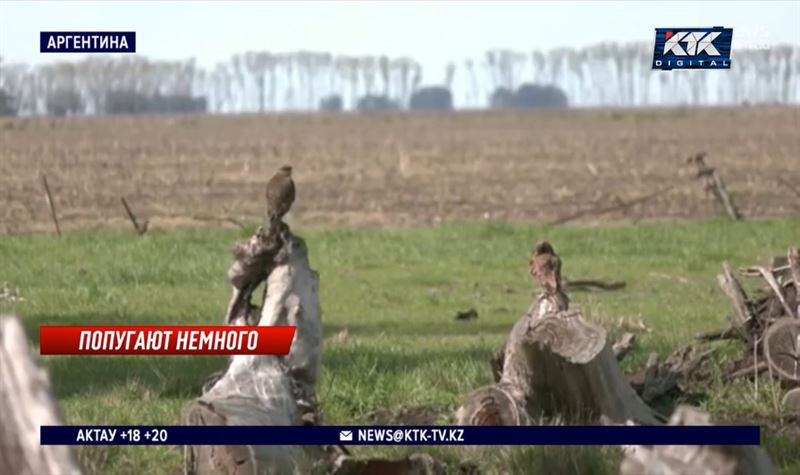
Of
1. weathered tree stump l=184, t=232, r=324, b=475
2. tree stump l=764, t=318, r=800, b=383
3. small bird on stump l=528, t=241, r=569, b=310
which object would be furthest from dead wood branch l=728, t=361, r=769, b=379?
weathered tree stump l=184, t=232, r=324, b=475

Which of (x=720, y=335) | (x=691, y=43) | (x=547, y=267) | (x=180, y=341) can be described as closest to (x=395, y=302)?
(x=720, y=335)

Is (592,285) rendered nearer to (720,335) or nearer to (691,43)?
(720,335)

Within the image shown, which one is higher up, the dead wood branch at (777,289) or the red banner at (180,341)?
the red banner at (180,341)

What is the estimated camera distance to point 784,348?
949cm

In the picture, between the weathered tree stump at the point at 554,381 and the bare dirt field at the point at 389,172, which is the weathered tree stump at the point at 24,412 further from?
the bare dirt field at the point at 389,172

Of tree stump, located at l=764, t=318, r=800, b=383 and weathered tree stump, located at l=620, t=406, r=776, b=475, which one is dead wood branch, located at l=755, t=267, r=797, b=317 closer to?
tree stump, located at l=764, t=318, r=800, b=383

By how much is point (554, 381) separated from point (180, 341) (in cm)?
212

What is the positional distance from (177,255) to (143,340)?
11.6 m

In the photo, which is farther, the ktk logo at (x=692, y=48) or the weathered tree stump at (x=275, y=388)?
the weathered tree stump at (x=275, y=388)

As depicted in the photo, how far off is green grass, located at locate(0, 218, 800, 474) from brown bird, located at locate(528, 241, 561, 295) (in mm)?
783

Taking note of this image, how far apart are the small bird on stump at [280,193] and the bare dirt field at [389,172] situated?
24.6 ft

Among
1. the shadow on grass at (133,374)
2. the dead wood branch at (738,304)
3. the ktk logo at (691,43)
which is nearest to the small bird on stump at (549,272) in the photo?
the ktk logo at (691,43)

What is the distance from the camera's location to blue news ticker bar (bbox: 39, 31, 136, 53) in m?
6.48

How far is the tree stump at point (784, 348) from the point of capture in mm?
9406
